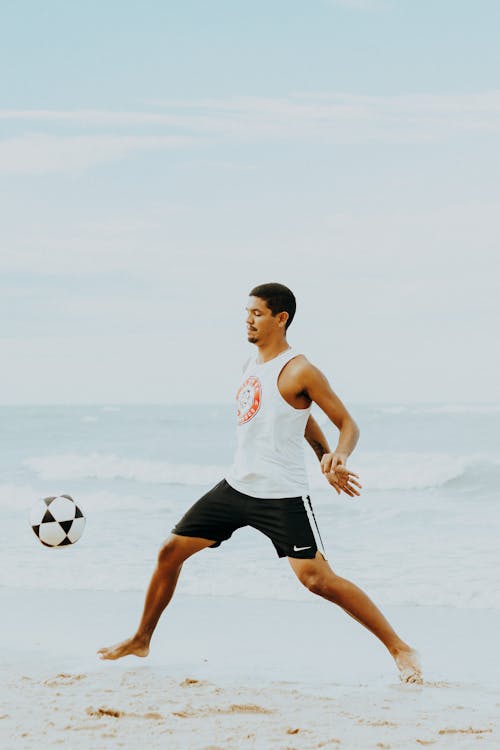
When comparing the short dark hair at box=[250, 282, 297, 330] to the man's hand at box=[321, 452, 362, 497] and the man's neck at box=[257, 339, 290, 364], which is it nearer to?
the man's neck at box=[257, 339, 290, 364]

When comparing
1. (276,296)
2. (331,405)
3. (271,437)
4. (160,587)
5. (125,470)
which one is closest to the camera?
(331,405)

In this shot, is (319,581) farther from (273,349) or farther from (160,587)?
(273,349)

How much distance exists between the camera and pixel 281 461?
4.77 m

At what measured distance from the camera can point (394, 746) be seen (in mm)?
3783

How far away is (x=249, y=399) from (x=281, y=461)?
1.14 feet

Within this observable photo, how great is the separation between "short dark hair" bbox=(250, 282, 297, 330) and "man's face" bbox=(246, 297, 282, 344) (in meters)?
0.02

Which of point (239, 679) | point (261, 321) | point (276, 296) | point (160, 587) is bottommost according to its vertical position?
point (239, 679)

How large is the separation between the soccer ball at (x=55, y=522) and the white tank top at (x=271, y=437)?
54.2 inches

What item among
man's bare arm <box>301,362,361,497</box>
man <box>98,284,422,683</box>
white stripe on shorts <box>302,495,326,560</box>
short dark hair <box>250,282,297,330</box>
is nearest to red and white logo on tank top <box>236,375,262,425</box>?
man <box>98,284,422,683</box>

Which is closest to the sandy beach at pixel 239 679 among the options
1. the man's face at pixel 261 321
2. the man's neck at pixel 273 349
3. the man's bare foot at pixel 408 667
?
the man's bare foot at pixel 408 667

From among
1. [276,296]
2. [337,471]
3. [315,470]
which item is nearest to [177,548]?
[337,471]

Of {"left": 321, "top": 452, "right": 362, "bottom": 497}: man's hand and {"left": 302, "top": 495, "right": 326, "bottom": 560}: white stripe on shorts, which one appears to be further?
{"left": 302, "top": 495, "right": 326, "bottom": 560}: white stripe on shorts

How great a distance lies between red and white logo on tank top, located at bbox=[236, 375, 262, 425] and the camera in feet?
15.6

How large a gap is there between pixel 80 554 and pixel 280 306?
543 centimetres
